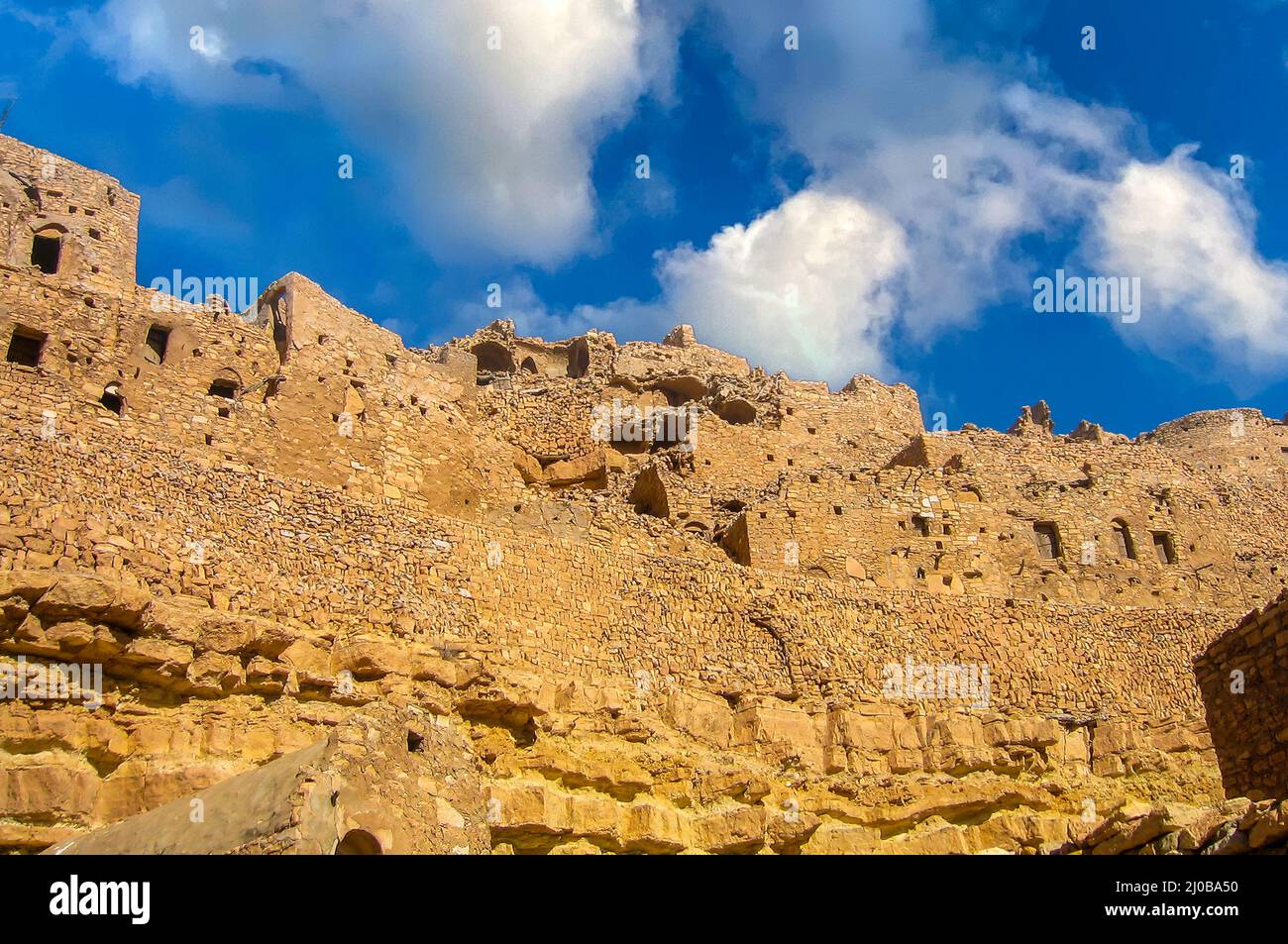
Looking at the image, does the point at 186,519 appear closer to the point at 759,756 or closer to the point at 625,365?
the point at 759,756

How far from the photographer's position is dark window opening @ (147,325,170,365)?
22875mm

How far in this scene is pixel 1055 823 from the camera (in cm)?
1961

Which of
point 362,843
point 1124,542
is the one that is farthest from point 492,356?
point 362,843

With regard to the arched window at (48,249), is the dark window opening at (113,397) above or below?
below

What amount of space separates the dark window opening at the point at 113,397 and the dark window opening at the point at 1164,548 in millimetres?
25602

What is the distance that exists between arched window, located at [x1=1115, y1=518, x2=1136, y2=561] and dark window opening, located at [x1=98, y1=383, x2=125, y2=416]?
2432 centimetres

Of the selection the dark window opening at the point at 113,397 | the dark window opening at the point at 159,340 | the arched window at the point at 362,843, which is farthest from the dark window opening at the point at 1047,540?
the arched window at the point at 362,843

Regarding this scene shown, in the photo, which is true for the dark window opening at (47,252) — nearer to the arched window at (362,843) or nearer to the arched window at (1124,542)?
the arched window at (362,843)

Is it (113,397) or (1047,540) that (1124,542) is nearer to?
(1047,540)

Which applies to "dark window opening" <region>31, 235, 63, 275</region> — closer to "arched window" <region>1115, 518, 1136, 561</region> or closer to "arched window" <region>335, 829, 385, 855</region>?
"arched window" <region>335, 829, 385, 855</region>

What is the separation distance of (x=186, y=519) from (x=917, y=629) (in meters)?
13.4

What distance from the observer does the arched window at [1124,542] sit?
3162cm

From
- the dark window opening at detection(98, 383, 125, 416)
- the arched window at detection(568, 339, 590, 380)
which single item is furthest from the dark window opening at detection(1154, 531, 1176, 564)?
the dark window opening at detection(98, 383, 125, 416)

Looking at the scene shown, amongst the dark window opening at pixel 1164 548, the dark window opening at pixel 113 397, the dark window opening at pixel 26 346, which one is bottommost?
the dark window opening at pixel 1164 548
